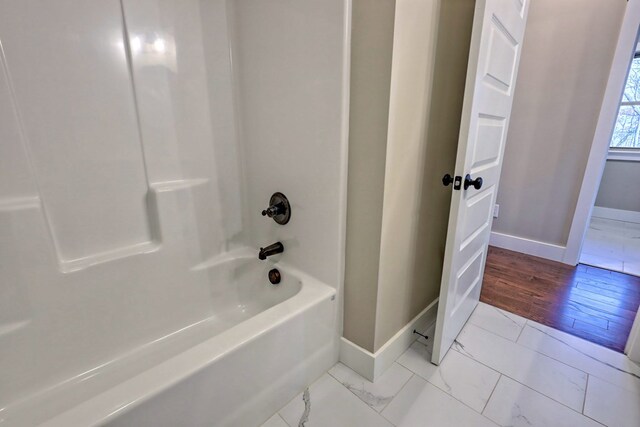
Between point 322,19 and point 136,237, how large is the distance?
121 centimetres

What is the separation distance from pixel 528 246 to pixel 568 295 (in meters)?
0.71

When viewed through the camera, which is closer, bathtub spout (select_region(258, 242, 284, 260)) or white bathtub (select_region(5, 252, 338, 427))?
white bathtub (select_region(5, 252, 338, 427))

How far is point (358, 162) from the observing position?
113 centimetres

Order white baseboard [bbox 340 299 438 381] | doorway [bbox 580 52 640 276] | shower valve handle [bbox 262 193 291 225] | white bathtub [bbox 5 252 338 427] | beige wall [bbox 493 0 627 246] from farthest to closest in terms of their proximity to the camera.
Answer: doorway [bbox 580 52 640 276] → beige wall [bbox 493 0 627 246] → shower valve handle [bbox 262 193 291 225] → white baseboard [bbox 340 299 438 381] → white bathtub [bbox 5 252 338 427]

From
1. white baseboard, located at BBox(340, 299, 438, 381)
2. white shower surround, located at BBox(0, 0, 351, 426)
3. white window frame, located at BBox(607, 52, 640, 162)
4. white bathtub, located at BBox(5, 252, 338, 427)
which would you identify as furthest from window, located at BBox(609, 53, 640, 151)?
white bathtub, located at BBox(5, 252, 338, 427)

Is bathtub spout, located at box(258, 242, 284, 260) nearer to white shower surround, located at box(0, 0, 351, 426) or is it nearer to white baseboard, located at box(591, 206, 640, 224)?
white shower surround, located at box(0, 0, 351, 426)

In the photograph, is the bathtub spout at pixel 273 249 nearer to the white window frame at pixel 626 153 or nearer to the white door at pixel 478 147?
the white door at pixel 478 147

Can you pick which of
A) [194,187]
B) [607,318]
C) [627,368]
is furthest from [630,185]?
[194,187]

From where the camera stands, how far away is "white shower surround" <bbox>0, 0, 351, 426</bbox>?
1001 millimetres

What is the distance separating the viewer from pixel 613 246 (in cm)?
276

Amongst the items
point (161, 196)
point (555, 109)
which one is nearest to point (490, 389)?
point (161, 196)

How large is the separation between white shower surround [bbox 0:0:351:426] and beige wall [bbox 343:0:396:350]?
5 centimetres

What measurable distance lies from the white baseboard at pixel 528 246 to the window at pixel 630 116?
1993 mm

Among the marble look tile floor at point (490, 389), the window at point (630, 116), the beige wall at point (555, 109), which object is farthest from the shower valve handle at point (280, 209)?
the window at point (630, 116)
